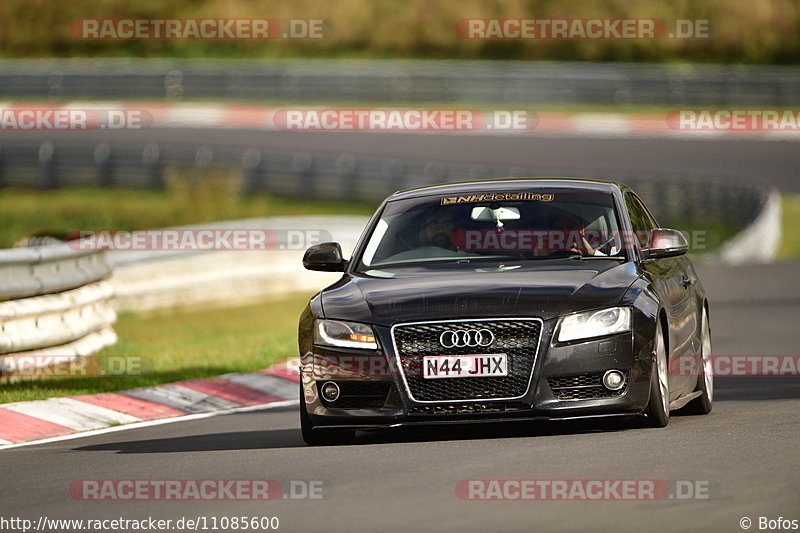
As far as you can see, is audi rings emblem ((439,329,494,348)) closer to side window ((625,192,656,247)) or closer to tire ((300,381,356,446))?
tire ((300,381,356,446))

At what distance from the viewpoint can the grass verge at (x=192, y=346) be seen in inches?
493

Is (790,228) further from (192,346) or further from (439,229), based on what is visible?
(439,229)

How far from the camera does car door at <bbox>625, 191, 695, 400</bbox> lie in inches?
383

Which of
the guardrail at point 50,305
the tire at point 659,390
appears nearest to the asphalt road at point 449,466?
the tire at point 659,390

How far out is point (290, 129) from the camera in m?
44.6

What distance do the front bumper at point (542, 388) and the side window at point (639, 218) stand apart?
1.54 metres

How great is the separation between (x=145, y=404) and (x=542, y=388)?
163 inches

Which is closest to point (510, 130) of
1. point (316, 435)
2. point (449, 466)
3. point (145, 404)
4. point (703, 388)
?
point (145, 404)

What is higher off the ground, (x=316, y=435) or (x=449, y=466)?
(x=449, y=466)

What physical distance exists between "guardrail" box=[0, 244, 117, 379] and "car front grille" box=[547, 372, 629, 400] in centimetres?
529

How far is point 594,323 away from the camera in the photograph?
8.91 meters

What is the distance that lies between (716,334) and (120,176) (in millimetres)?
21988

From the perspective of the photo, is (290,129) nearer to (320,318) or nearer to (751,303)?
(751,303)

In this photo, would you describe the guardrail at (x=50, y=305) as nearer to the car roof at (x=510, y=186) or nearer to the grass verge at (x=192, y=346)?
the grass verge at (x=192, y=346)
